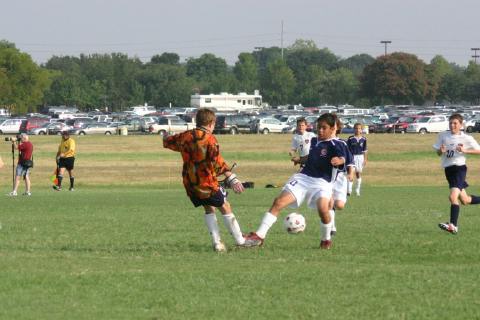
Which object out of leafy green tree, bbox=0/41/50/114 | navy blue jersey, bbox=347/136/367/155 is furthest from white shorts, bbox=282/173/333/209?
leafy green tree, bbox=0/41/50/114

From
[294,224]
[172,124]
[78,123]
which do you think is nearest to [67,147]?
[294,224]

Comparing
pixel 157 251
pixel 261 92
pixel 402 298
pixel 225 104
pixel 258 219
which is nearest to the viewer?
pixel 402 298

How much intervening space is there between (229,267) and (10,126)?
85.8 m

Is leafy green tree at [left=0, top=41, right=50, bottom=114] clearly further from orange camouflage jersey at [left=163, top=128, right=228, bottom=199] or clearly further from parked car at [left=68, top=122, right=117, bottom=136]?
orange camouflage jersey at [left=163, top=128, right=228, bottom=199]

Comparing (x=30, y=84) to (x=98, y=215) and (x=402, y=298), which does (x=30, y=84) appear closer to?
(x=98, y=215)

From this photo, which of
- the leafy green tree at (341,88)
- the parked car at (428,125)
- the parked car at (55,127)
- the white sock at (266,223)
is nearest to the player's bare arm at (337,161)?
the white sock at (266,223)

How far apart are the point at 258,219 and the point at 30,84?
357 ft

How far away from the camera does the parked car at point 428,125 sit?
294ft

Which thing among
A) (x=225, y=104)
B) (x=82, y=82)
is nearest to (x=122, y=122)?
(x=225, y=104)

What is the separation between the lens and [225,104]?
522 feet

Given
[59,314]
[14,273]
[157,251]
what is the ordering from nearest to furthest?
[59,314], [14,273], [157,251]

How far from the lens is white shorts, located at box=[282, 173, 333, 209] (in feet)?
45.8

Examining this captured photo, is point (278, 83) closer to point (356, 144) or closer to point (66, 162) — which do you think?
point (66, 162)

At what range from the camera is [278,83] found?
18225cm
